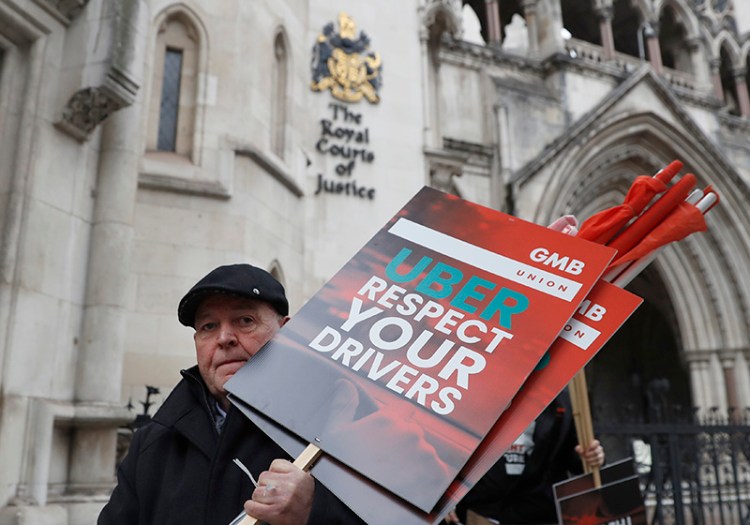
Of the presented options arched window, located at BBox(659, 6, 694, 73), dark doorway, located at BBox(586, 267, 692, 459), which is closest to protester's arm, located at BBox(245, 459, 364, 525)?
dark doorway, located at BBox(586, 267, 692, 459)

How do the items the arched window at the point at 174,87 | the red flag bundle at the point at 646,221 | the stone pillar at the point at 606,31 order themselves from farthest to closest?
the stone pillar at the point at 606,31 → the arched window at the point at 174,87 → the red flag bundle at the point at 646,221

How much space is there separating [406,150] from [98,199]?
6985mm

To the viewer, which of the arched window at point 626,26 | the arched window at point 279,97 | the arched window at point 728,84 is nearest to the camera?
the arched window at point 279,97

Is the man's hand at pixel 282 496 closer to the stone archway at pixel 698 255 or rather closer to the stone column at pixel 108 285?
the stone column at pixel 108 285

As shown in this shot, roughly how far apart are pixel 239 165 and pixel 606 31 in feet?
50.5

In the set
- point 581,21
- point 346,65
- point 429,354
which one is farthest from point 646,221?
point 581,21

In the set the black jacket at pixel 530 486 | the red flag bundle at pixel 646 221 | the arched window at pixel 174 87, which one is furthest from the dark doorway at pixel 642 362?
the red flag bundle at pixel 646 221

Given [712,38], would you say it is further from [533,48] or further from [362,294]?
[362,294]

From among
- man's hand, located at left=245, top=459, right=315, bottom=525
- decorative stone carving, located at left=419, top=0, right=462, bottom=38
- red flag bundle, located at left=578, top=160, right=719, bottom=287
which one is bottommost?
man's hand, located at left=245, top=459, right=315, bottom=525

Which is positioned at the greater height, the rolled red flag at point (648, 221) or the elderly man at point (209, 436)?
the rolled red flag at point (648, 221)

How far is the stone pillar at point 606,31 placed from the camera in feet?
61.0

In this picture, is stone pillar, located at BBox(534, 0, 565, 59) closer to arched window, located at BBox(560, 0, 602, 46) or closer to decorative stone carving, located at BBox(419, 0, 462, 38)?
arched window, located at BBox(560, 0, 602, 46)

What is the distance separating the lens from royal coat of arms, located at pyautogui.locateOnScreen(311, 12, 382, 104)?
10.9 metres

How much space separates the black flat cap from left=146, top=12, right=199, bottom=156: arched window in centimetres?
547
